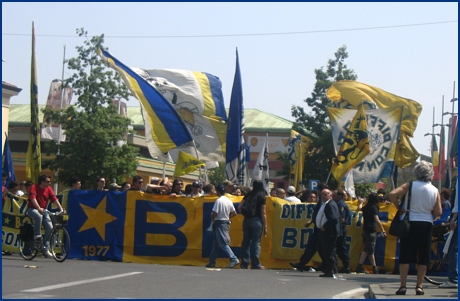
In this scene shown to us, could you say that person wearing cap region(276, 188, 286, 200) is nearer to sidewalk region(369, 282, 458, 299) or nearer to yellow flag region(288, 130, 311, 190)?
sidewalk region(369, 282, 458, 299)

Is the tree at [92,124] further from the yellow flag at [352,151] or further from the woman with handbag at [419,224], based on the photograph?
the woman with handbag at [419,224]

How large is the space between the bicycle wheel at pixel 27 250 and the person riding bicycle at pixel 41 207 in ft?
0.55

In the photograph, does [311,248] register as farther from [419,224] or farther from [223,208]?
[419,224]

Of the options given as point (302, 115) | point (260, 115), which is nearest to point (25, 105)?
point (260, 115)

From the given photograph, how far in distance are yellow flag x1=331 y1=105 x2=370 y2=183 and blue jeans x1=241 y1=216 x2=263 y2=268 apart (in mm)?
5501

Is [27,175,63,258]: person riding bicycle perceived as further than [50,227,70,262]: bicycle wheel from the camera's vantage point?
Yes

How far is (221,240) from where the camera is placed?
15.2 m

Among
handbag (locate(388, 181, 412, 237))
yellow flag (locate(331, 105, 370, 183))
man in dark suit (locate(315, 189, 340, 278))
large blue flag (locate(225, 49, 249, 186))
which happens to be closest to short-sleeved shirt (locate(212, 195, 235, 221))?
man in dark suit (locate(315, 189, 340, 278))

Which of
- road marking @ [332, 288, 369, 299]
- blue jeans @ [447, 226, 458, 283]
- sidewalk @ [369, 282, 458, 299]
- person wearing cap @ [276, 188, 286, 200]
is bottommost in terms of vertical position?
road marking @ [332, 288, 369, 299]

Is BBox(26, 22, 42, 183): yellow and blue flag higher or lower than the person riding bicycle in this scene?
higher

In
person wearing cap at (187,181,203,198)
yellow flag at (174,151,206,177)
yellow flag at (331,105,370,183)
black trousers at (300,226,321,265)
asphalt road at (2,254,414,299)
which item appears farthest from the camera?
yellow flag at (331,105,370,183)

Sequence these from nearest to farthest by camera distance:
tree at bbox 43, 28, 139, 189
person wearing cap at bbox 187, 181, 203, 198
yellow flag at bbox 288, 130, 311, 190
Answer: person wearing cap at bbox 187, 181, 203, 198, yellow flag at bbox 288, 130, 311, 190, tree at bbox 43, 28, 139, 189

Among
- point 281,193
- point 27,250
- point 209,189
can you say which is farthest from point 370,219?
point 27,250

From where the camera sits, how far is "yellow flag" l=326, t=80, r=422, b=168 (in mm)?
25156
